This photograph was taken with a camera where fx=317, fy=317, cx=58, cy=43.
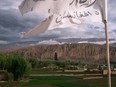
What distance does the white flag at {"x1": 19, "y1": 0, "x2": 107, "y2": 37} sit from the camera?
5.98m

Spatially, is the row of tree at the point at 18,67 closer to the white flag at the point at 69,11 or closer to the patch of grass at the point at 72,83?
the patch of grass at the point at 72,83

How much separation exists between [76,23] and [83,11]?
0.33 metres

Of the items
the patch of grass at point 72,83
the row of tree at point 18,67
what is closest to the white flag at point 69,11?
the patch of grass at point 72,83

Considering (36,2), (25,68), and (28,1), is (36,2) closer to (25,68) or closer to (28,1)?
(28,1)

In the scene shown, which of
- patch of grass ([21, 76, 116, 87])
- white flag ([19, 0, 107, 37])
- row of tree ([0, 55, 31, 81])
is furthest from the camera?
row of tree ([0, 55, 31, 81])

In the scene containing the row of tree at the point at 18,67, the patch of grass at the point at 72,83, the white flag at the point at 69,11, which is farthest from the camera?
the row of tree at the point at 18,67

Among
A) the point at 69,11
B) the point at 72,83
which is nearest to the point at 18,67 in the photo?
the point at 72,83

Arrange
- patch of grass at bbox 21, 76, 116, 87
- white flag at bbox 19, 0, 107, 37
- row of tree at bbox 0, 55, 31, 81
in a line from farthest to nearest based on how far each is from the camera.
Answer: row of tree at bbox 0, 55, 31, 81 < patch of grass at bbox 21, 76, 116, 87 < white flag at bbox 19, 0, 107, 37

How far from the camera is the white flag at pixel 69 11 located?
5977mm

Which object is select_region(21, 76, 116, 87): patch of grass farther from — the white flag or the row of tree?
the white flag

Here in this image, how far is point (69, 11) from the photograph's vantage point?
6078 mm

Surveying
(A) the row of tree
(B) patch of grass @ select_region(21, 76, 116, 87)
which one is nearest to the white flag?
(B) patch of grass @ select_region(21, 76, 116, 87)

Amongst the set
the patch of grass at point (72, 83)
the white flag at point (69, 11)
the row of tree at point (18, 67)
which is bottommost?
the patch of grass at point (72, 83)

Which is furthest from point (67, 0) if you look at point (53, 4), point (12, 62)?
point (12, 62)
